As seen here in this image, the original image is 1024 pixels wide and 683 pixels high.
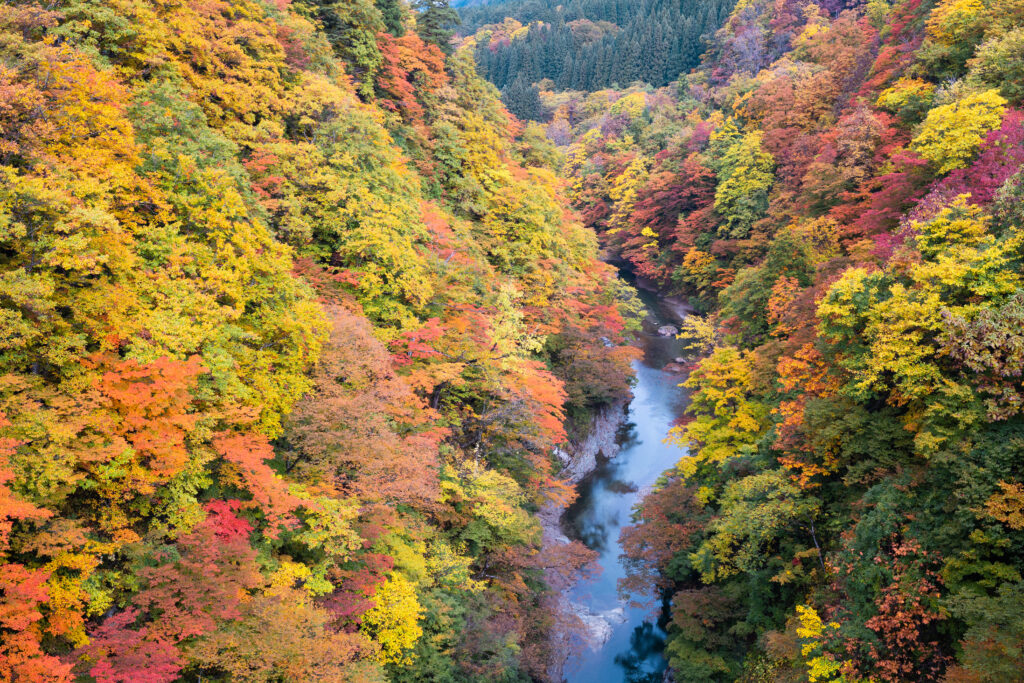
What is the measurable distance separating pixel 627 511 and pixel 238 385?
79.2 feet

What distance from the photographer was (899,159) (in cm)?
2462

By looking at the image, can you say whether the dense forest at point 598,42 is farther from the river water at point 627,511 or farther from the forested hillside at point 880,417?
the forested hillside at point 880,417

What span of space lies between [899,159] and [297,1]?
3064 cm

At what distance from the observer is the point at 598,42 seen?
124 m

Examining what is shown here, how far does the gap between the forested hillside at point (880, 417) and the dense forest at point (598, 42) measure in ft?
261

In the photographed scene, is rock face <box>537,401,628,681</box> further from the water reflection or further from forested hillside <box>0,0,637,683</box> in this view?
forested hillside <box>0,0,637,683</box>

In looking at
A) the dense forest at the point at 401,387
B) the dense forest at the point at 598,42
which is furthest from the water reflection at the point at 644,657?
the dense forest at the point at 598,42

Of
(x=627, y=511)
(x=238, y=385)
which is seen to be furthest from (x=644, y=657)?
(x=238, y=385)

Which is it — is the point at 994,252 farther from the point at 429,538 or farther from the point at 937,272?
the point at 429,538

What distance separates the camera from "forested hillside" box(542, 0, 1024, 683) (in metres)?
12.5

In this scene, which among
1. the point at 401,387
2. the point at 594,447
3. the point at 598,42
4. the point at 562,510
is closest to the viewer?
the point at 401,387

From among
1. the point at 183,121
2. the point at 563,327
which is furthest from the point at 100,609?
the point at 563,327

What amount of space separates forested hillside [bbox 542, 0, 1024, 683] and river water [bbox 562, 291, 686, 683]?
172 cm

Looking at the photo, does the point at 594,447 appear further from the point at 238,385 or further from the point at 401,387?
the point at 238,385
